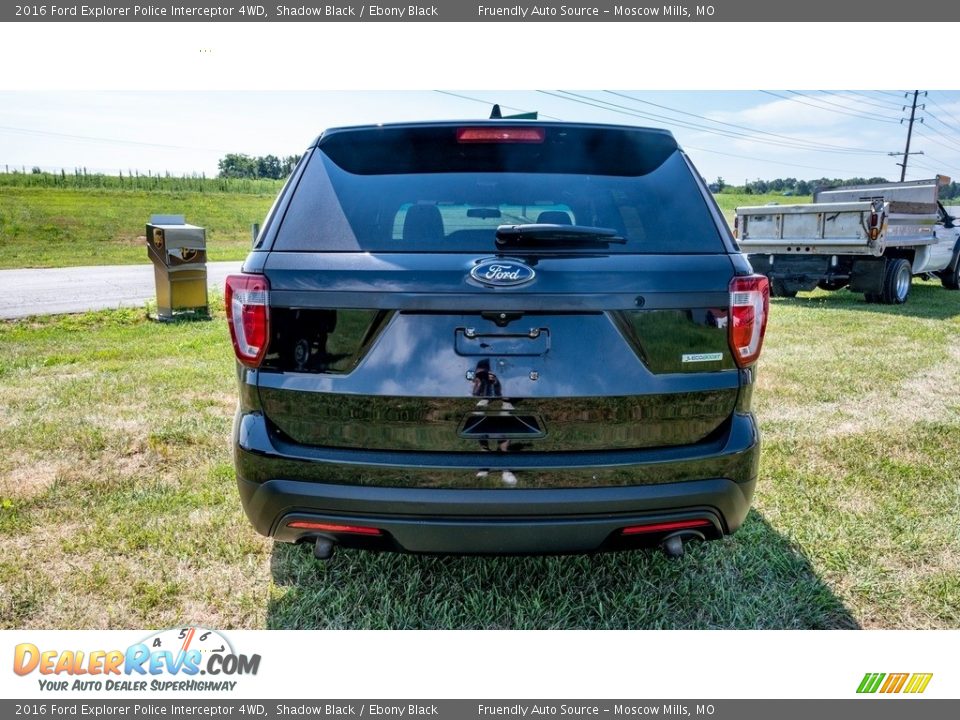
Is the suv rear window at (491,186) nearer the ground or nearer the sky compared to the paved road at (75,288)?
nearer the sky

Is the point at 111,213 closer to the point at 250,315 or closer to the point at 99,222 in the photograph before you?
the point at 99,222

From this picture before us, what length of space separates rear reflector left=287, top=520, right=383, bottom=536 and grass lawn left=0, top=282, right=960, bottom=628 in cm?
66

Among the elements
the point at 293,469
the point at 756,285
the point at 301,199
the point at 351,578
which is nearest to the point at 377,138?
the point at 301,199

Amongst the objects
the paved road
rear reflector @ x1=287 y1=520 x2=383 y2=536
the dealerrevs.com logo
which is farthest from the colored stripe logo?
the paved road

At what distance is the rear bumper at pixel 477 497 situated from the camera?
2100mm

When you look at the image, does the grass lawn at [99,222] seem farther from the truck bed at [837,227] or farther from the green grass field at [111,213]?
the truck bed at [837,227]

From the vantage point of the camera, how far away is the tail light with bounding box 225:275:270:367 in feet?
6.97

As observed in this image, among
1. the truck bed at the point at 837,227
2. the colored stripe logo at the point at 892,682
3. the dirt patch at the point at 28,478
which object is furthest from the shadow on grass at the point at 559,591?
the truck bed at the point at 837,227

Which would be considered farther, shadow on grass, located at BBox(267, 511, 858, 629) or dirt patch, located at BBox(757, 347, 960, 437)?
dirt patch, located at BBox(757, 347, 960, 437)

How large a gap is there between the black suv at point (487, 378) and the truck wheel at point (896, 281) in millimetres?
11316

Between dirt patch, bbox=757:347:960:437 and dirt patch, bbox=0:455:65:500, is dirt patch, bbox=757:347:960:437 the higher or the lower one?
the higher one

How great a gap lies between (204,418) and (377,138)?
3418 millimetres

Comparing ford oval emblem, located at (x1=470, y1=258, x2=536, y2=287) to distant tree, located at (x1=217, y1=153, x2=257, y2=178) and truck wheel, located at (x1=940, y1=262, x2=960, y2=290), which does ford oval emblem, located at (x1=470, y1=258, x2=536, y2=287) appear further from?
distant tree, located at (x1=217, y1=153, x2=257, y2=178)

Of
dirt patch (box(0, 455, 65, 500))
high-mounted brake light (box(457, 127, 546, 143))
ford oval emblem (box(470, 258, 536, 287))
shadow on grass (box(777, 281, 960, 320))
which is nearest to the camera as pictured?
ford oval emblem (box(470, 258, 536, 287))
